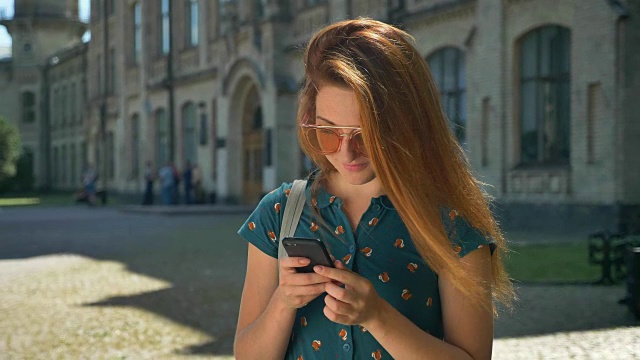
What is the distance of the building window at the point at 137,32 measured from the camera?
4175cm

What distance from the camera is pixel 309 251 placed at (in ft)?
6.59

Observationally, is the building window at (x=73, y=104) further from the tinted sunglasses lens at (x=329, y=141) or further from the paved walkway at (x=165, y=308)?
the tinted sunglasses lens at (x=329, y=141)

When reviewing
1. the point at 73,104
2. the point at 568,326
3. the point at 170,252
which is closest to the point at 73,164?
the point at 73,104

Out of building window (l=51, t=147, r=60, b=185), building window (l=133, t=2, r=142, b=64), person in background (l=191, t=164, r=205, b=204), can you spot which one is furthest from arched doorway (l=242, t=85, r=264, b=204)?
building window (l=51, t=147, r=60, b=185)

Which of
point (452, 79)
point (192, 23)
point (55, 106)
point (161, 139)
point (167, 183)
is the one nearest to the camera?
point (452, 79)

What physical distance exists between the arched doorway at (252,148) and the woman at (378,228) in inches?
1191

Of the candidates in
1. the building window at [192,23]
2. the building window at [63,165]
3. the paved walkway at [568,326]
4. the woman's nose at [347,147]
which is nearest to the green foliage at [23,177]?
the building window at [63,165]

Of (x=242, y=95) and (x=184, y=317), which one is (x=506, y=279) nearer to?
(x=184, y=317)

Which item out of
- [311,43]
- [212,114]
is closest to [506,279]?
[311,43]

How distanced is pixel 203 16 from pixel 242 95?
4.55 m

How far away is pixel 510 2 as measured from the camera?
20.0m

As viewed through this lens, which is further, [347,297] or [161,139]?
[161,139]

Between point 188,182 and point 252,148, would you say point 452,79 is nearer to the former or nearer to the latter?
point 252,148

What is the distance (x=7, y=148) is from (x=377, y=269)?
57.6 meters
